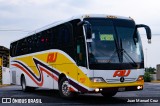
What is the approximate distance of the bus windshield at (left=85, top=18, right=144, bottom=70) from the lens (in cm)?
1379

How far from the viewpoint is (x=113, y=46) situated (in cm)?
1404

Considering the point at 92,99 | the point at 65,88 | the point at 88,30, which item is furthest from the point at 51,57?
the point at 88,30

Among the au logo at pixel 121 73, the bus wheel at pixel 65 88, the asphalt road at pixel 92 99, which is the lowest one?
the asphalt road at pixel 92 99

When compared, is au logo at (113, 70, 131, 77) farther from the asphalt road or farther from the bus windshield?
the asphalt road

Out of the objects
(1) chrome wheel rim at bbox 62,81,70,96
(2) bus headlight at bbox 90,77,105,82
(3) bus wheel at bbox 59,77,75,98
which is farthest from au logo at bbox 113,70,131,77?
(1) chrome wheel rim at bbox 62,81,70,96

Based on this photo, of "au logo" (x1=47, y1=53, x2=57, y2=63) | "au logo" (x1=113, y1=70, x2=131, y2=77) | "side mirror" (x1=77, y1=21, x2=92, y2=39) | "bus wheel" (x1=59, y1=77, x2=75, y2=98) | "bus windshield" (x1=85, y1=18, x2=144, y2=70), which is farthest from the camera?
"au logo" (x1=47, y1=53, x2=57, y2=63)

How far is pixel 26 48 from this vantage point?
850 inches

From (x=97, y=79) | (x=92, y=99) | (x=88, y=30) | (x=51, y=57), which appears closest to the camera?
(x=88, y=30)

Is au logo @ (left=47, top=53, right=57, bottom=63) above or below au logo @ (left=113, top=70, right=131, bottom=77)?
above

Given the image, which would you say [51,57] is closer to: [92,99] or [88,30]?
[92,99]

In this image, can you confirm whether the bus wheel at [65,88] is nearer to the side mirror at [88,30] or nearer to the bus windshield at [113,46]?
the bus windshield at [113,46]

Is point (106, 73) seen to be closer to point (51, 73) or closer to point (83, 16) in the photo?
point (83, 16)

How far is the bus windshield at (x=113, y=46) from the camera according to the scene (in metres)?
13.8

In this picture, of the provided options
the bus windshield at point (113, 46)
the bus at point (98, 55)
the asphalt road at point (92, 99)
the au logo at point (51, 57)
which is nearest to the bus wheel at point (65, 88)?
the bus at point (98, 55)
